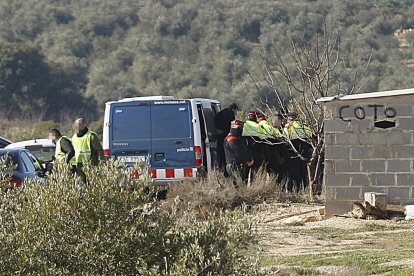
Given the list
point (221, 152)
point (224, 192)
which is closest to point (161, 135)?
point (221, 152)

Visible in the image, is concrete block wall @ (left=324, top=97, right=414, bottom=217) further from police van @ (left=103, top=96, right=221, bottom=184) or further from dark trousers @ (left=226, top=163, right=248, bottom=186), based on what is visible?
police van @ (left=103, top=96, right=221, bottom=184)

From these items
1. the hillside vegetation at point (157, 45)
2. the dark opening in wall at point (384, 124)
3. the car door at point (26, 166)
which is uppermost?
the hillside vegetation at point (157, 45)

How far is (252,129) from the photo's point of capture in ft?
62.6

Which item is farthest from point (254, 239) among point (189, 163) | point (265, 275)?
point (189, 163)

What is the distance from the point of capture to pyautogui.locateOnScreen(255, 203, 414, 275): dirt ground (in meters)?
10.6

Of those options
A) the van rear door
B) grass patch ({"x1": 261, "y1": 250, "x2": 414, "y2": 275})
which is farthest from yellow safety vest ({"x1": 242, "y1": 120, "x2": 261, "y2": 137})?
grass patch ({"x1": 261, "y1": 250, "x2": 414, "y2": 275})

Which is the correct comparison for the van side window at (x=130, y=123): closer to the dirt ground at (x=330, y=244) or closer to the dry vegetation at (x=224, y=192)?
the dry vegetation at (x=224, y=192)

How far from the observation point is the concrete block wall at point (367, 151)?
15.1m

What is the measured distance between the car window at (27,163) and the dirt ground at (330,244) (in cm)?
349

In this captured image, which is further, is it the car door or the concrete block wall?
the car door

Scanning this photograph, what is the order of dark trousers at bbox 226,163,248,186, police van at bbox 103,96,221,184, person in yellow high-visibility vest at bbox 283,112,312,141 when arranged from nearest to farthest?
1. dark trousers at bbox 226,163,248,186
2. police van at bbox 103,96,221,184
3. person in yellow high-visibility vest at bbox 283,112,312,141

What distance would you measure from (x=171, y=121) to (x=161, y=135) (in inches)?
11.5

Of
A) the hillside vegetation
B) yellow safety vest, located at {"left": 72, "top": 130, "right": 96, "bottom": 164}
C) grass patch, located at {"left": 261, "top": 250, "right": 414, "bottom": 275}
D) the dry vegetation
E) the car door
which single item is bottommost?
grass patch, located at {"left": 261, "top": 250, "right": 414, "bottom": 275}

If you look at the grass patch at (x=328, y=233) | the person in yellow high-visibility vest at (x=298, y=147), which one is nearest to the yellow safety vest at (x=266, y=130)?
the person in yellow high-visibility vest at (x=298, y=147)
